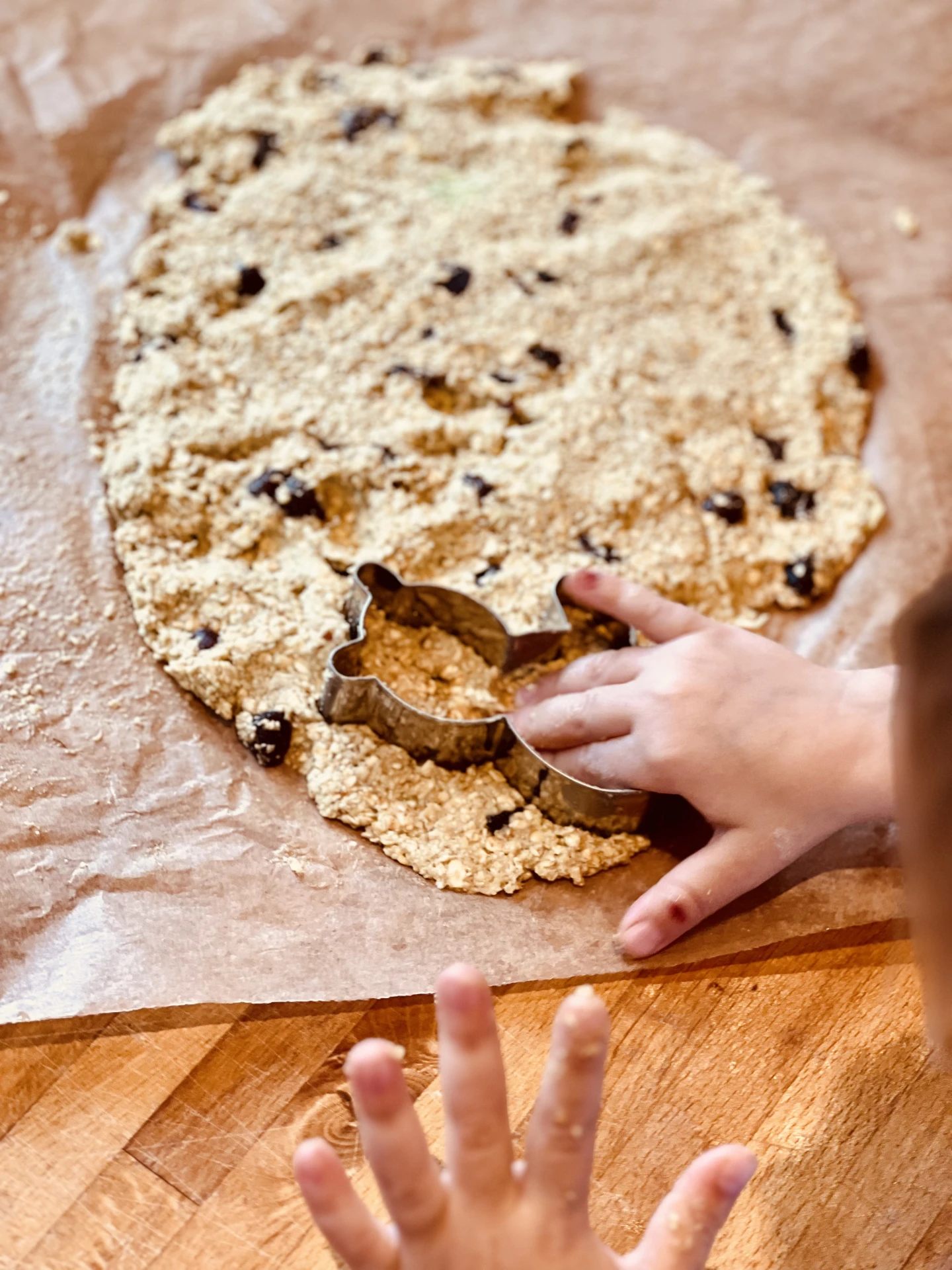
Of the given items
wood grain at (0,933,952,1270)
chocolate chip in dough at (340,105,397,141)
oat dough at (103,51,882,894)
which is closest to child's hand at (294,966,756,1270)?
wood grain at (0,933,952,1270)

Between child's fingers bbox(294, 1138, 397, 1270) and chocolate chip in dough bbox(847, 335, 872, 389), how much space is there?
0.83 metres

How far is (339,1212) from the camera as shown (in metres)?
0.48

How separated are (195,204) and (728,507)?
590 mm

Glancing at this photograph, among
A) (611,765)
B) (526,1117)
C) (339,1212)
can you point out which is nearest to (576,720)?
(611,765)

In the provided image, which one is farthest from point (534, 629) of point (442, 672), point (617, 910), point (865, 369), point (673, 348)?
point (865, 369)

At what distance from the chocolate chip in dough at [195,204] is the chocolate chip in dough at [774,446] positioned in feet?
1.86

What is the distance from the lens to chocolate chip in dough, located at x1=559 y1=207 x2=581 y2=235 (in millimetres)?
1069

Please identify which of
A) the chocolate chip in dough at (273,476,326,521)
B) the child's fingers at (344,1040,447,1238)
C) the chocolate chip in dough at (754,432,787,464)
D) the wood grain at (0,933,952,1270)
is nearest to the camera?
A: the child's fingers at (344,1040,447,1238)

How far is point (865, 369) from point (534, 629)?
0.46 meters

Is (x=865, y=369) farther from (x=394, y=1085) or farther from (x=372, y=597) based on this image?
(x=394, y=1085)

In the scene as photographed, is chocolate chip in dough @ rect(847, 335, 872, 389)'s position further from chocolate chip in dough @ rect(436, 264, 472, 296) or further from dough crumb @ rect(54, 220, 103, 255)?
dough crumb @ rect(54, 220, 103, 255)

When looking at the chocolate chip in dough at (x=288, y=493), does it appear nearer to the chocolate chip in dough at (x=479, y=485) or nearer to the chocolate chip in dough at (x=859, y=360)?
the chocolate chip in dough at (x=479, y=485)

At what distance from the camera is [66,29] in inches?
45.6

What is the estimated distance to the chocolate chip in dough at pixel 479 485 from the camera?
2.87 feet
